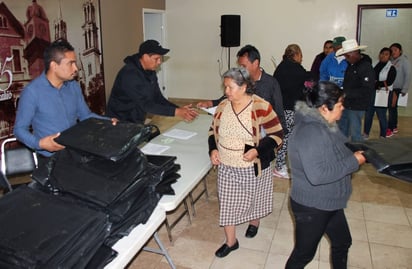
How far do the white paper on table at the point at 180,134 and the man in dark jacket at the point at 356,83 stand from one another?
2075mm

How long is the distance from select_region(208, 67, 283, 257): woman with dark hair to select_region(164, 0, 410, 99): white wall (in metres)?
6.11

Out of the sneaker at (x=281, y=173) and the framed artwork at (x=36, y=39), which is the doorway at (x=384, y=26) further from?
the framed artwork at (x=36, y=39)

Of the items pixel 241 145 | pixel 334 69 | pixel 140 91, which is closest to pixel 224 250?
pixel 241 145

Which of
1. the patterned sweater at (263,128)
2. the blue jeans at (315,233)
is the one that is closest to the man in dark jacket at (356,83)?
the patterned sweater at (263,128)

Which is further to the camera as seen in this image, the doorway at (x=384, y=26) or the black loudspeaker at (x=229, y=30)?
the black loudspeaker at (x=229, y=30)

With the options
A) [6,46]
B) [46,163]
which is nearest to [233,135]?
[46,163]

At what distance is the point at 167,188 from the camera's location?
206 cm

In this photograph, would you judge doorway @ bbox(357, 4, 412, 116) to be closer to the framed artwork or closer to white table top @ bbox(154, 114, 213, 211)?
the framed artwork

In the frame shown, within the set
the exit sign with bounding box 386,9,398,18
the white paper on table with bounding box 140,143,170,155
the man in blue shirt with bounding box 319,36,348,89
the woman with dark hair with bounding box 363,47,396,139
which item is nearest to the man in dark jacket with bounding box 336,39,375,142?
the man in blue shirt with bounding box 319,36,348,89

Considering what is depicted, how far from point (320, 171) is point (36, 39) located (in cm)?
448

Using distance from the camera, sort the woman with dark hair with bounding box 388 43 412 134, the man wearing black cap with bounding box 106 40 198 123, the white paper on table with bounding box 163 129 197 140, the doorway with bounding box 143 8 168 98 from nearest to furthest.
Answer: the man wearing black cap with bounding box 106 40 198 123 → the white paper on table with bounding box 163 129 197 140 → the woman with dark hair with bounding box 388 43 412 134 → the doorway with bounding box 143 8 168 98

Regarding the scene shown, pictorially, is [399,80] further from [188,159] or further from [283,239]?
[188,159]

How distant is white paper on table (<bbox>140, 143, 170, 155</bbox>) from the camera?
289cm

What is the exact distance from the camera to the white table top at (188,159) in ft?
6.89
